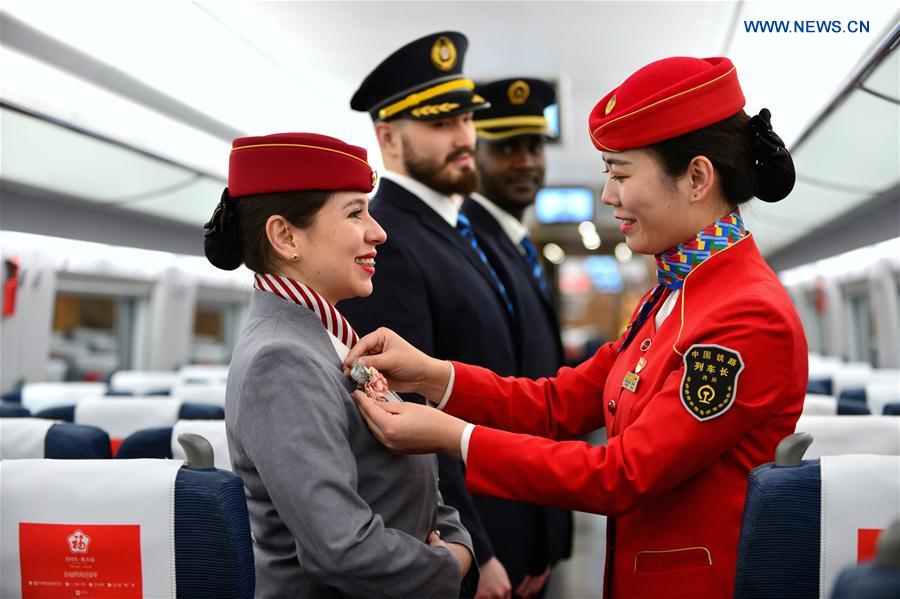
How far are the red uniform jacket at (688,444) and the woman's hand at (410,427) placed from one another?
6 cm

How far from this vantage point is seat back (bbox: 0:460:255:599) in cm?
179

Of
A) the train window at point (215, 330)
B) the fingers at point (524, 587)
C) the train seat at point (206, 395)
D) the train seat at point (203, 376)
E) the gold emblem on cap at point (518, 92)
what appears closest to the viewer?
the fingers at point (524, 587)

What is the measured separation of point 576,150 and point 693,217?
9.46m

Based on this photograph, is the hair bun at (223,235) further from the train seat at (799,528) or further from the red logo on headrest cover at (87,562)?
the train seat at (799,528)

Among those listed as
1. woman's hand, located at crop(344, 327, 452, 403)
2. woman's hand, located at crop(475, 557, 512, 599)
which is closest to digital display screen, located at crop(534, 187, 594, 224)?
woman's hand, located at crop(475, 557, 512, 599)

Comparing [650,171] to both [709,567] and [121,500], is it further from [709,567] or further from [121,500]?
[121,500]

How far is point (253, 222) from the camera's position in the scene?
2.00 meters

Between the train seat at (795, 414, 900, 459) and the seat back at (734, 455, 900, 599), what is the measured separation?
5.00ft

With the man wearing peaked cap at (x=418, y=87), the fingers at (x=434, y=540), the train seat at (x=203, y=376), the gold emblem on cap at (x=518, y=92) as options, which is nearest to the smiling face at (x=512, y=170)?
the gold emblem on cap at (x=518, y=92)

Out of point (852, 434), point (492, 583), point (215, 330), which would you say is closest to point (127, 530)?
point (492, 583)

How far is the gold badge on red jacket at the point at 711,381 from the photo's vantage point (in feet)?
5.84

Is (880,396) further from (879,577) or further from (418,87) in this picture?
(879,577)

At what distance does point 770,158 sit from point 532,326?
5.05 ft

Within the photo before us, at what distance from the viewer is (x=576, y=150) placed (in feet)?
37.0
